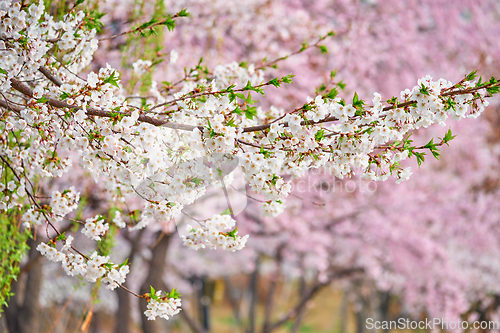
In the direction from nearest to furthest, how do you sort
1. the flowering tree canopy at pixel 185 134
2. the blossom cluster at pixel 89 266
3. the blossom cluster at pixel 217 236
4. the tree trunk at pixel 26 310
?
1. the flowering tree canopy at pixel 185 134
2. the blossom cluster at pixel 89 266
3. the blossom cluster at pixel 217 236
4. the tree trunk at pixel 26 310

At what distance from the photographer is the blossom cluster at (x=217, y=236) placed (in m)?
2.21

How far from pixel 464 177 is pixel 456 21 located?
3.81 metres

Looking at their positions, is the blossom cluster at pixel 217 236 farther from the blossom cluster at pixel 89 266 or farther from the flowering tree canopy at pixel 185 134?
the blossom cluster at pixel 89 266

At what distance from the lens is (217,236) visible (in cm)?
222

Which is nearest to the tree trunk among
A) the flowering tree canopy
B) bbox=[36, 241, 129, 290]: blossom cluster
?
bbox=[36, 241, 129, 290]: blossom cluster

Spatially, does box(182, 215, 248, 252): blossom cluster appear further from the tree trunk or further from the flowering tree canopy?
the tree trunk

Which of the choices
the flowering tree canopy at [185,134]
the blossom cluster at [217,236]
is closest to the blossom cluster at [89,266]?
the flowering tree canopy at [185,134]

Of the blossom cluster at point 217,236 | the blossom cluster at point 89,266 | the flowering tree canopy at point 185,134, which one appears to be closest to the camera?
the flowering tree canopy at point 185,134

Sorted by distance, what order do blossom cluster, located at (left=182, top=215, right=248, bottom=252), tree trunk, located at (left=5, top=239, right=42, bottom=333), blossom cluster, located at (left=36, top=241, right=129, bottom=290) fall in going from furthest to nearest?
tree trunk, located at (left=5, top=239, right=42, bottom=333), blossom cluster, located at (left=182, top=215, right=248, bottom=252), blossom cluster, located at (left=36, top=241, right=129, bottom=290)

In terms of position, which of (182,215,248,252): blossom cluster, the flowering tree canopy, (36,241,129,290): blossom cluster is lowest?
(36,241,129,290): blossom cluster

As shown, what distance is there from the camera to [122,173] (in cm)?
203

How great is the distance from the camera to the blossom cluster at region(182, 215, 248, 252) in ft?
7.25

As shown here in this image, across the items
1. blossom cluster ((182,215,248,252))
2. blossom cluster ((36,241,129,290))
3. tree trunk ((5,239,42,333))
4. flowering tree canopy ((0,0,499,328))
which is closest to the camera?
flowering tree canopy ((0,0,499,328))

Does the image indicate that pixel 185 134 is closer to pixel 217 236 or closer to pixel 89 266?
pixel 217 236
